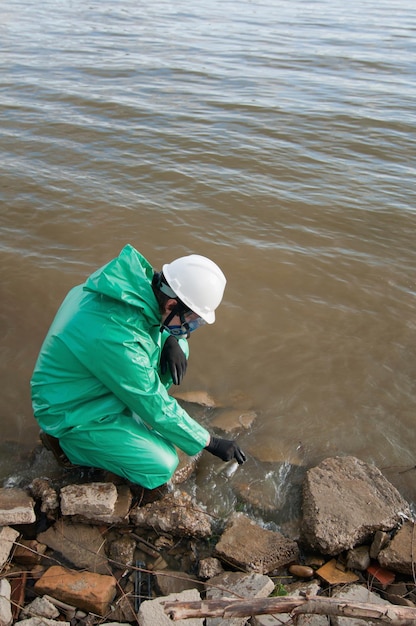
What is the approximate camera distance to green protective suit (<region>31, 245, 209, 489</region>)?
9.57 ft

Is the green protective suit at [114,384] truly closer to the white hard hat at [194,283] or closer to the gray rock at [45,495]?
the white hard hat at [194,283]

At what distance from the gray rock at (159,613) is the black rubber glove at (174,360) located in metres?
1.22

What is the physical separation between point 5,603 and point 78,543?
1.73ft

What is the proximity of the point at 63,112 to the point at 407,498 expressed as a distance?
25.4 feet

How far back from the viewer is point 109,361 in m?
2.92

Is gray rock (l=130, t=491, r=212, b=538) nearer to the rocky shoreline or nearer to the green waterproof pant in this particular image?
the rocky shoreline

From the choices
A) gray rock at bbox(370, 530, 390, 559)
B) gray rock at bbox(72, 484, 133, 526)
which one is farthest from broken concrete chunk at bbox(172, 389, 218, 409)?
gray rock at bbox(370, 530, 390, 559)

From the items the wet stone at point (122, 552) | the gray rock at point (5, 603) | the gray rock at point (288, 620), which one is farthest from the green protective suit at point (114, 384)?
the gray rock at point (288, 620)

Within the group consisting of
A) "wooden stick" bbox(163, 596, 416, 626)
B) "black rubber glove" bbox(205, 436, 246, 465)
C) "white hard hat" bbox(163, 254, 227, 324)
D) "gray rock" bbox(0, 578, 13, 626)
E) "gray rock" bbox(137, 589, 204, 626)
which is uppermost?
"white hard hat" bbox(163, 254, 227, 324)

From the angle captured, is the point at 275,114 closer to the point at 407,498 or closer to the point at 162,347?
the point at 162,347

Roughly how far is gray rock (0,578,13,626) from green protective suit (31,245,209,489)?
32.6 inches

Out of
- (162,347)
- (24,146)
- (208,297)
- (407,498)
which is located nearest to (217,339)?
(162,347)

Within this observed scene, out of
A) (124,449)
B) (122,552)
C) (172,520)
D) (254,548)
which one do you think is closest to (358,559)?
(254,548)

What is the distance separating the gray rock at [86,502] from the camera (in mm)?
3047
